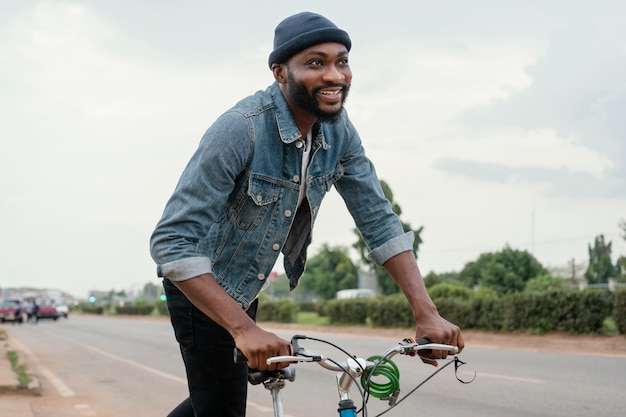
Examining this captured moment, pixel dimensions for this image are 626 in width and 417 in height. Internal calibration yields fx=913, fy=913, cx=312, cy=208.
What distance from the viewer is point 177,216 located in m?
2.71

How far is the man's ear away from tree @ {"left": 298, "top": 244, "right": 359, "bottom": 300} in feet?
266

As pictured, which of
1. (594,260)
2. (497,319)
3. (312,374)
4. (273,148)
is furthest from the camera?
(594,260)

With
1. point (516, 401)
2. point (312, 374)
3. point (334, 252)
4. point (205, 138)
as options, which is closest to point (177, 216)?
point (205, 138)

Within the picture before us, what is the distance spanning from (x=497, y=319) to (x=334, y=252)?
67.5 metres

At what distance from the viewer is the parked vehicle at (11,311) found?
5250 centimetres

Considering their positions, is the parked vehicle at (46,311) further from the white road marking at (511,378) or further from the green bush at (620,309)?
the white road marking at (511,378)

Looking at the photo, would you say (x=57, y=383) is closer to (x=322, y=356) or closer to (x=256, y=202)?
(x=256, y=202)

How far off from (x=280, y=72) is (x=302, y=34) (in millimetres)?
204

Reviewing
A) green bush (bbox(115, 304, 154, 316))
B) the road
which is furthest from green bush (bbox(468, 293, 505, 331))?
green bush (bbox(115, 304, 154, 316))

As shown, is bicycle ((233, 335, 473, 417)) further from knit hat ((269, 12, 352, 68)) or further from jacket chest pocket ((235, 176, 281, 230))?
knit hat ((269, 12, 352, 68))

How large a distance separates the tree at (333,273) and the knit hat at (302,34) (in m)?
81.3

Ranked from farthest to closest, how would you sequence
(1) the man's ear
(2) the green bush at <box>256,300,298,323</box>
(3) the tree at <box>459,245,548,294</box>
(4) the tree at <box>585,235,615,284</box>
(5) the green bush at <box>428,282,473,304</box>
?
(4) the tree at <box>585,235,615,284</box>
(3) the tree at <box>459,245,548,294</box>
(2) the green bush at <box>256,300,298,323</box>
(5) the green bush at <box>428,282,473,304</box>
(1) the man's ear

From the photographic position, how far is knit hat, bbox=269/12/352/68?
9.09 ft

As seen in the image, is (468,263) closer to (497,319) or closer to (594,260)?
(594,260)
